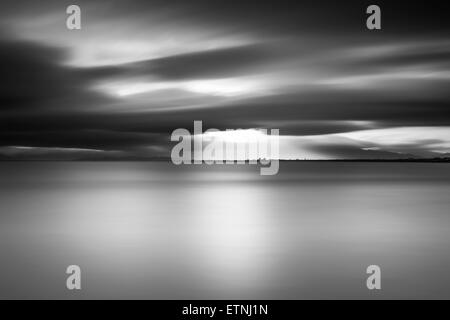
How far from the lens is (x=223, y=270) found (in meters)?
11.9

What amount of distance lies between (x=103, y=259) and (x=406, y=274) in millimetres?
7629

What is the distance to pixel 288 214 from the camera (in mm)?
23750

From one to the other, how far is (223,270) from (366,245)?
575cm
